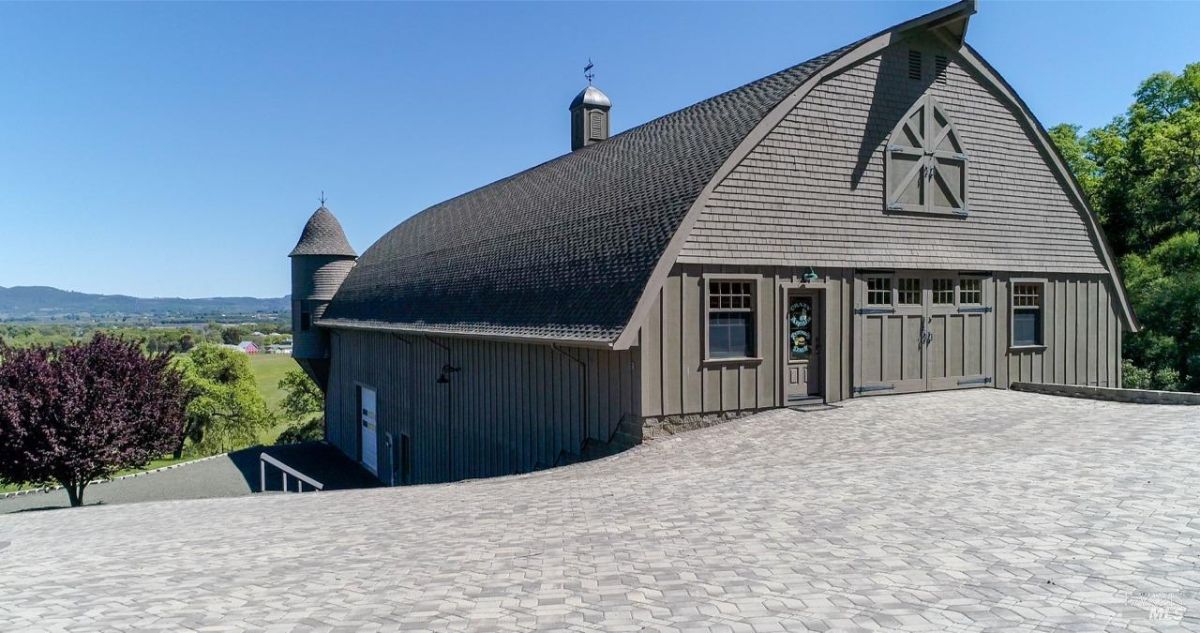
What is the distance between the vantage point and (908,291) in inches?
548

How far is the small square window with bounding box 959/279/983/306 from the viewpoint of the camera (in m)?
14.5

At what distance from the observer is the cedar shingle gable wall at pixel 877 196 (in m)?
12.1

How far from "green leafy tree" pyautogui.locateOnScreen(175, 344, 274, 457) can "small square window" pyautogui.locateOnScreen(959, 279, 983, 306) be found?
131 feet

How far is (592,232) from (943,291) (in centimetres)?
690

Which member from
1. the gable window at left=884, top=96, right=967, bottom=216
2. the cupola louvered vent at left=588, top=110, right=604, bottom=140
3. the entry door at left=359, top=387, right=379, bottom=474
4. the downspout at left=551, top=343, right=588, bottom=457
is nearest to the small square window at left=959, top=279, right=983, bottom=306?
the gable window at left=884, top=96, right=967, bottom=216

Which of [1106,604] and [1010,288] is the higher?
[1010,288]

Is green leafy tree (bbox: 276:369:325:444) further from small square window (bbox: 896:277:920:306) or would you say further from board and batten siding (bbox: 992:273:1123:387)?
board and batten siding (bbox: 992:273:1123:387)

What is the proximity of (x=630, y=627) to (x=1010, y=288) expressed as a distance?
13447 millimetres

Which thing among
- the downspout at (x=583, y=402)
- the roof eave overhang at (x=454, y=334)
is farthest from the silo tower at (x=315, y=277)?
the downspout at (x=583, y=402)

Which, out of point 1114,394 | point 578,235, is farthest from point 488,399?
point 1114,394

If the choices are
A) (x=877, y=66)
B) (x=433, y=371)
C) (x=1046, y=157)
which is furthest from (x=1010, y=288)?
(x=433, y=371)

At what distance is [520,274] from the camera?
1485 centimetres

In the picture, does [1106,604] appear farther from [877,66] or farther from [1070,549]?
[877,66]

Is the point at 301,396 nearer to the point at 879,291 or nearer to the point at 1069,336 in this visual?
the point at 879,291
